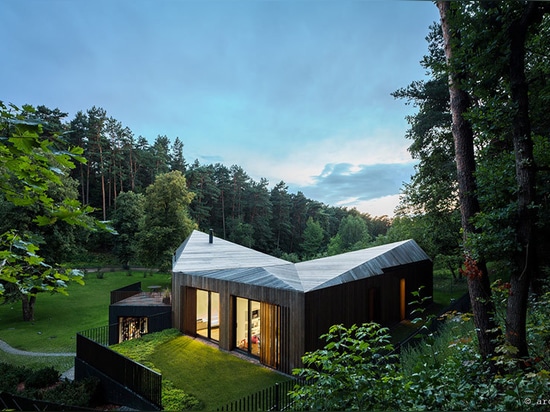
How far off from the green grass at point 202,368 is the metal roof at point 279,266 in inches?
83.1

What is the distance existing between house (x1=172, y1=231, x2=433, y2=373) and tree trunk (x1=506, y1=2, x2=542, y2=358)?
14.2ft

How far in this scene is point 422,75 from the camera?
10.6 metres

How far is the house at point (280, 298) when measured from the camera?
704cm

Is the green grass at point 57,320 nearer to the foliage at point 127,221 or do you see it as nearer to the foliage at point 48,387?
the foliage at point 48,387

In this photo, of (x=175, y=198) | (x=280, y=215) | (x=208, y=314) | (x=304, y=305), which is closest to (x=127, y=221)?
(x=175, y=198)

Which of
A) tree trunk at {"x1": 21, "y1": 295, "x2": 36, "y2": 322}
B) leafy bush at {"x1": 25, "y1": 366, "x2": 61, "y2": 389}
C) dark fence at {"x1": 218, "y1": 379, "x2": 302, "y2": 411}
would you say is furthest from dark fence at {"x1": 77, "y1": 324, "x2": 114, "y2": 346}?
dark fence at {"x1": 218, "y1": 379, "x2": 302, "y2": 411}

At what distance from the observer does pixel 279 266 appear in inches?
369

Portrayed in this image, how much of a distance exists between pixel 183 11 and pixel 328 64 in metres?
1.93

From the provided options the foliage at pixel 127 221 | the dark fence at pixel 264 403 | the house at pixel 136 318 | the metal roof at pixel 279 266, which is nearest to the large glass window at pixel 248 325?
the metal roof at pixel 279 266

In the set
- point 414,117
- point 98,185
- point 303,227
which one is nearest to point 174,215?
point 414,117

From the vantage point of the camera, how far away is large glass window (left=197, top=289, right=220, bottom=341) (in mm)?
9352

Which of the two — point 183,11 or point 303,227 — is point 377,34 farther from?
point 303,227

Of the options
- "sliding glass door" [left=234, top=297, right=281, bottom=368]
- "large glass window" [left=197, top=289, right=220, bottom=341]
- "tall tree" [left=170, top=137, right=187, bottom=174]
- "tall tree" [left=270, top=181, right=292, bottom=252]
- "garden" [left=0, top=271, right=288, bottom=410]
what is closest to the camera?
"garden" [left=0, top=271, right=288, bottom=410]

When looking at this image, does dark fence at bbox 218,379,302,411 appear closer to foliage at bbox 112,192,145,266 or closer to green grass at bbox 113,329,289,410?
green grass at bbox 113,329,289,410
